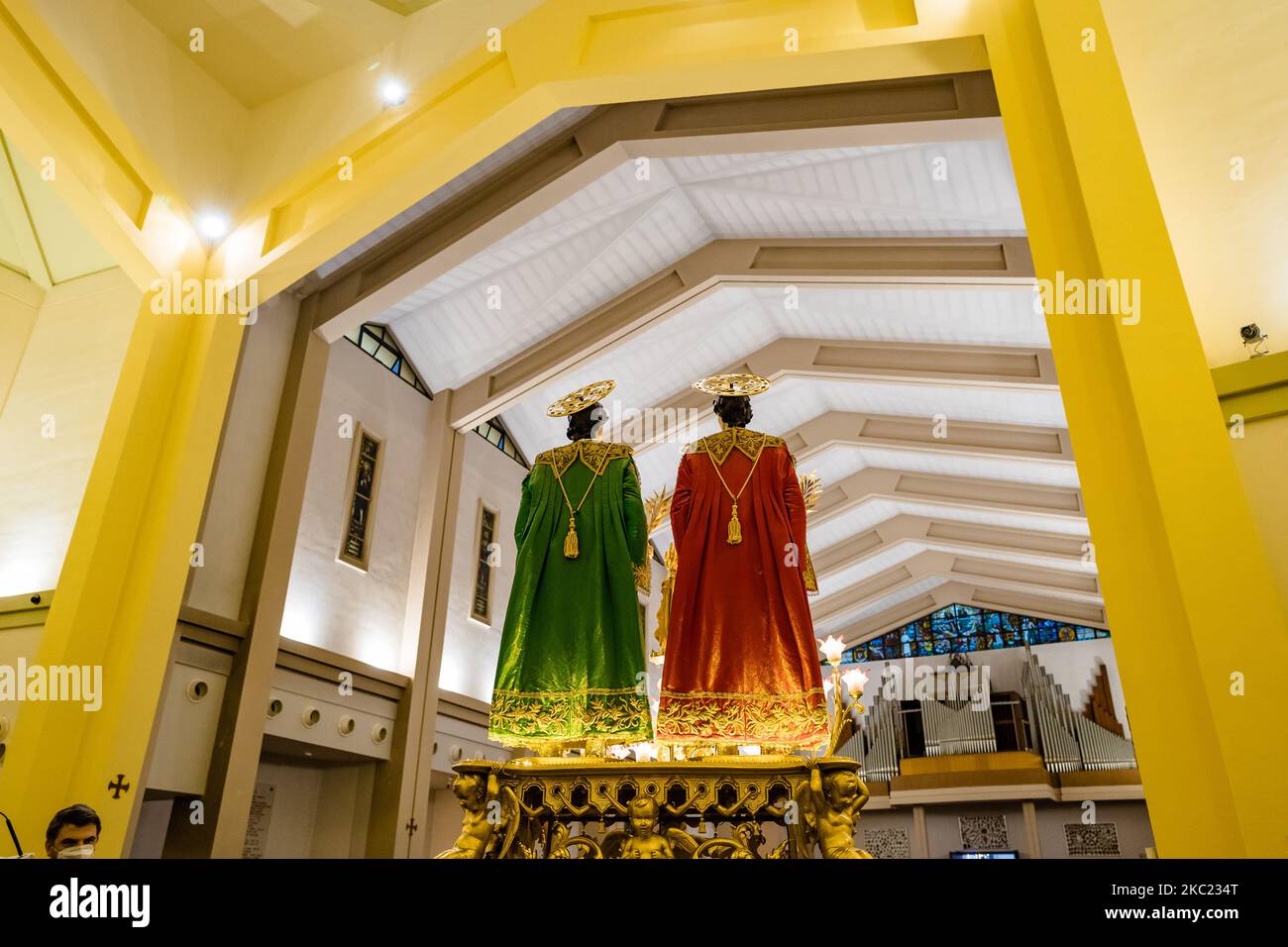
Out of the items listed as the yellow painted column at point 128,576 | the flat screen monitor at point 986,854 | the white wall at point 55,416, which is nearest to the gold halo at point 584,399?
the yellow painted column at point 128,576

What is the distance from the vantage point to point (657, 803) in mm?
2867

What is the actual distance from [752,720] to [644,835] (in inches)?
23.1

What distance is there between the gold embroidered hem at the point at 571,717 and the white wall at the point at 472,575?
5.17 meters

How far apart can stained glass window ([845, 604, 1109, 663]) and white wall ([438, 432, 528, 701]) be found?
28.7 ft

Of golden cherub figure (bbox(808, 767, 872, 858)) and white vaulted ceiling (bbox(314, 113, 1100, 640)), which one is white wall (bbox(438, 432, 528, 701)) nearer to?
white vaulted ceiling (bbox(314, 113, 1100, 640))

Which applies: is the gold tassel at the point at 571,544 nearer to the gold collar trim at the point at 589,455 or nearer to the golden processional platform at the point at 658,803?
the gold collar trim at the point at 589,455

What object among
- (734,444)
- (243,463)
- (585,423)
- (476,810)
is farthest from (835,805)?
(243,463)

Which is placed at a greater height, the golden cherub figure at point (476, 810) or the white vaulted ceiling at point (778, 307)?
the white vaulted ceiling at point (778, 307)

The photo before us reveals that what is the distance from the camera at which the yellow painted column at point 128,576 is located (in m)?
4.25

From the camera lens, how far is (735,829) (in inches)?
111

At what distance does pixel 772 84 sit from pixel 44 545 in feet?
17.7

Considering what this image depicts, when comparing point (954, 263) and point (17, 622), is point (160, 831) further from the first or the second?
point (954, 263)

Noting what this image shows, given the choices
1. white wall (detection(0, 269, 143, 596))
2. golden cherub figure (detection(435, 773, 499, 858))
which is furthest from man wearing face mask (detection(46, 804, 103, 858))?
white wall (detection(0, 269, 143, 596))

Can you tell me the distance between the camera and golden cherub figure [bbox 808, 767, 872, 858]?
269 centimetres
